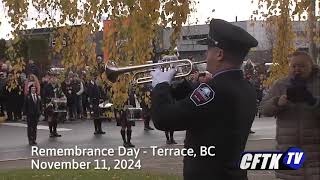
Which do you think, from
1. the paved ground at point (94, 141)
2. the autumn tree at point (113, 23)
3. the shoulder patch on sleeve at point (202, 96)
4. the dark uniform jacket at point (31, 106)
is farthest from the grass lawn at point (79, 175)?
the dark uniform jacket at point (31, 106)

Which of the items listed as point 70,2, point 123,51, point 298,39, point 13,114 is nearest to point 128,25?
point 123,51

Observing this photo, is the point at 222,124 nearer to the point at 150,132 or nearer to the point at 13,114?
the point at 150,132

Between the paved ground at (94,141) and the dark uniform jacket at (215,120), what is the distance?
15.8 feet

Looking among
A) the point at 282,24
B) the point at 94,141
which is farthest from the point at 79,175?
the point at 94,141

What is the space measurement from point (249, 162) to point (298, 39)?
6871mm

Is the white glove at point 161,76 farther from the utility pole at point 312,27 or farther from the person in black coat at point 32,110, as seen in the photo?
the person in black coat at point 32,110

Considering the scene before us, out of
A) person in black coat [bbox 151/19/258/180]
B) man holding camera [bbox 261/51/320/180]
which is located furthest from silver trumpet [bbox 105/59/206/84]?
man holding camera [bbox 261/51/320/180]

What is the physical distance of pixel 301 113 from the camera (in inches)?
186

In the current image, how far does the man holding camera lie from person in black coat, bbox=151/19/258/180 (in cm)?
138

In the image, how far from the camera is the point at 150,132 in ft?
54.3

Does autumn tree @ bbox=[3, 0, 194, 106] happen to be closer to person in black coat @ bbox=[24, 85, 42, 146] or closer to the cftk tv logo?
the cftk tv logo

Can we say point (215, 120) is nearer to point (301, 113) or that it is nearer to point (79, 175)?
point (301, 113)

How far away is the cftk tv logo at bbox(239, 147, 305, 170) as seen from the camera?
369cm

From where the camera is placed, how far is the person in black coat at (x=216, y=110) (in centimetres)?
313
